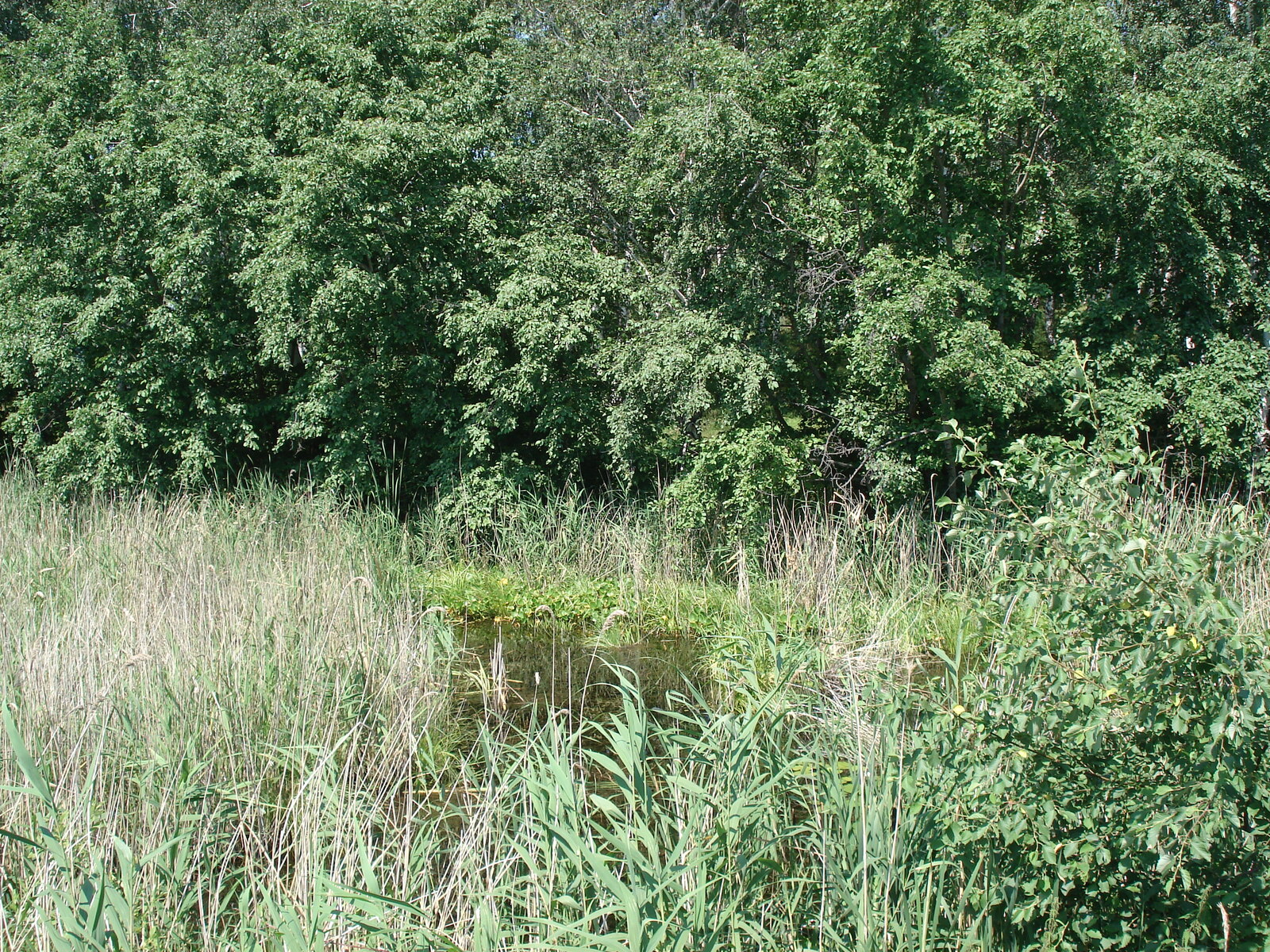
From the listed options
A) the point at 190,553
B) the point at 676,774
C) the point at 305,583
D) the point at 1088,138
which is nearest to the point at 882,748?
the point at 676,774

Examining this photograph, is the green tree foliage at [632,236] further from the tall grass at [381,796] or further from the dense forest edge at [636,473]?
the tall grass at [381,796]

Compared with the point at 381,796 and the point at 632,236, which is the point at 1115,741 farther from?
the point at 632,236

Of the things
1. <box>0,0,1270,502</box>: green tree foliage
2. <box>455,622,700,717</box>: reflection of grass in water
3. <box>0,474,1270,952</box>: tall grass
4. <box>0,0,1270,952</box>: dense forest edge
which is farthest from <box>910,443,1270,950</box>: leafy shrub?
<box>0,0,1270,502</box>: green tree foliage

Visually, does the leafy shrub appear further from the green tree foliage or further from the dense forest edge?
the green tree foliage

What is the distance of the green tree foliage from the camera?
853cm

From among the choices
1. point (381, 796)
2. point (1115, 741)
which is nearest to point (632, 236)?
point (381, 796)

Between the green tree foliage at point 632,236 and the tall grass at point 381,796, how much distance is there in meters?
3.15

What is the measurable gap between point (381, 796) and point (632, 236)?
795cm

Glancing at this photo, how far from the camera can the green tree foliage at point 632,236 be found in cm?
853

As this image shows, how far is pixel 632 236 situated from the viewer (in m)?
10.7

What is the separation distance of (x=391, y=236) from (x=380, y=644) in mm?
5807

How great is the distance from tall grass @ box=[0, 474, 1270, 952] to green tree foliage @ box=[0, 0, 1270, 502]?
124 inches

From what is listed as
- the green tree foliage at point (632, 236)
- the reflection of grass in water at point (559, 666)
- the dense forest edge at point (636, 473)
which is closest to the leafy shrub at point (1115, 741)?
the dense forest edge at point (636, 473)

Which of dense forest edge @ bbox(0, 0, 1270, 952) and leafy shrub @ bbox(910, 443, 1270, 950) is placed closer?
leafy shrub @ bbox(910, 443, 1270, 950)
